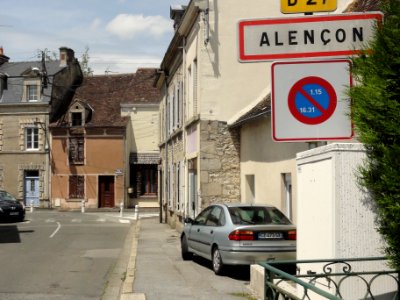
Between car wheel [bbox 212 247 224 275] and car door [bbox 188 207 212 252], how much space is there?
1094mm

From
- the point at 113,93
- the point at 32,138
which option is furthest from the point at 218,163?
the point at 113,93

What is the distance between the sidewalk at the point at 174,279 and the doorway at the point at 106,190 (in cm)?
2950

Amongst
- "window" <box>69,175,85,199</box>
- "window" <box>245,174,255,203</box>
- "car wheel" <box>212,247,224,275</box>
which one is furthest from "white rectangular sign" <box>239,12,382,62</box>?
"window" <box>69,175,85,199</box>

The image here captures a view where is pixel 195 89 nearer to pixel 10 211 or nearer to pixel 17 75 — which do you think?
pixel 10 211

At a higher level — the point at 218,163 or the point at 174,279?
the point at 218,163

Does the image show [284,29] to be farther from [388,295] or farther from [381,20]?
[388,295]

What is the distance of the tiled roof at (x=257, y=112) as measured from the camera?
15.0 meters

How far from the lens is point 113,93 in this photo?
168ft

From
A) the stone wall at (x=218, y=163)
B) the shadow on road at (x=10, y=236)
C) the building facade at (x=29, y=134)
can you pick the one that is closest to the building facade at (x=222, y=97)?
the stone wall at (x=218, y=163)

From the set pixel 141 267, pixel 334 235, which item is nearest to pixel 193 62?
pixel 141 267

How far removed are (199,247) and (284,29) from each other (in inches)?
372

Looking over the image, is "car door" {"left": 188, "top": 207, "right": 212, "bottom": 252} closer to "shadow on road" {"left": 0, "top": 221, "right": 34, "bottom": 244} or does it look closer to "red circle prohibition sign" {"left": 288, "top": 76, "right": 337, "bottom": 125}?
"shadow on road" {"left": 0, "top": 221, "right": 34, "bottom": 244}

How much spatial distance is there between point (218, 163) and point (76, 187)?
29.6 meters

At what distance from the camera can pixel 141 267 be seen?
13.7 m
